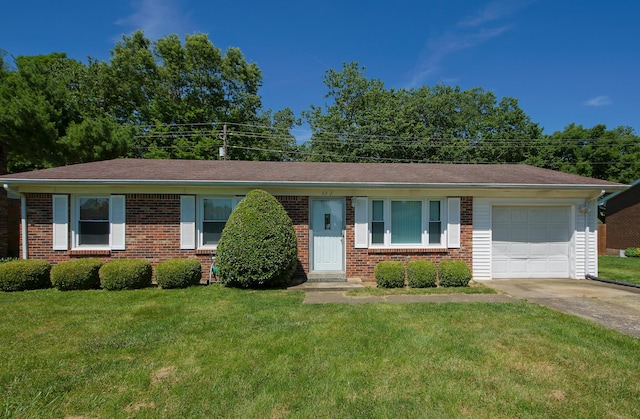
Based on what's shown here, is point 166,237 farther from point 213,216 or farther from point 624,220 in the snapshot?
point 624,220

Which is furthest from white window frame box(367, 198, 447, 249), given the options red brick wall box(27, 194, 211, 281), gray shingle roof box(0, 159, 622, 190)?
red brick wall box(27, 194, 211, 281)

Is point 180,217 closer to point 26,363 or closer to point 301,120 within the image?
point 26,363

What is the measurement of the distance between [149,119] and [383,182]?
22172mm

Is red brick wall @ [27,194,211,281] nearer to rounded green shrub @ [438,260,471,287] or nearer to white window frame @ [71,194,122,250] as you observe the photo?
white window frame @ [71,194,122,250]

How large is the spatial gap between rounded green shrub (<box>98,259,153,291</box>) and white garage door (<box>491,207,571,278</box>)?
918cm

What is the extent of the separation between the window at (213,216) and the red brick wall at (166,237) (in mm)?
421

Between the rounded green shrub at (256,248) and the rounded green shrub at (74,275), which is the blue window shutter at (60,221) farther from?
the rounded green shrub at (256,248)

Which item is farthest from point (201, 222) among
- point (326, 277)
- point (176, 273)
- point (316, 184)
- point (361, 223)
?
point (361, 223)

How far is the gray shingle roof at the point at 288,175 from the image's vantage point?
7941 millimetres

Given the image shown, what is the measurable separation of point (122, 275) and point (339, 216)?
17.6 ft

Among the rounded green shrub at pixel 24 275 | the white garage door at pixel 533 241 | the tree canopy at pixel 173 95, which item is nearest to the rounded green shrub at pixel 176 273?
the rounded green shrub at pixel 24 275

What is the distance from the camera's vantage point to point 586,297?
6.75 m

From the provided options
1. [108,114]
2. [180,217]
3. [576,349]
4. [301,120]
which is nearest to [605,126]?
[301,120]

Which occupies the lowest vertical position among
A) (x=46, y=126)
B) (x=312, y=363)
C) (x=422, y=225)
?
(x=312, y=363)
